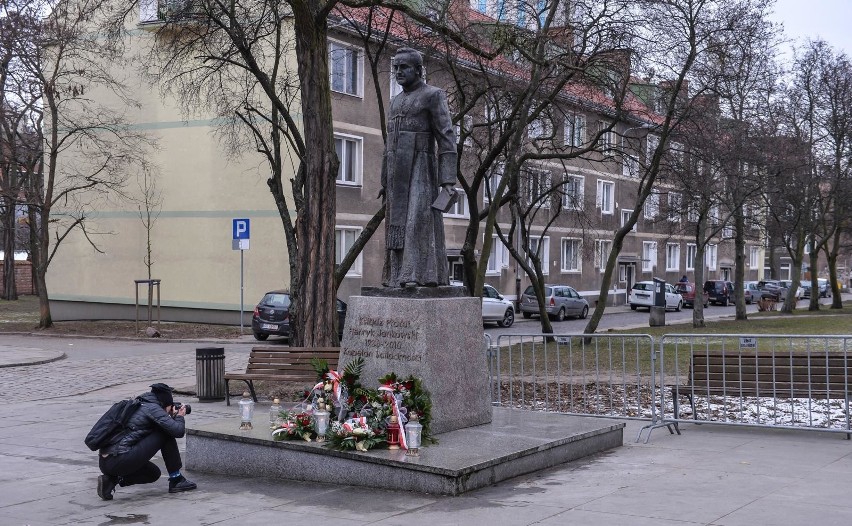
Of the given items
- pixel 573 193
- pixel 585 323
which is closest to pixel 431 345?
pixel 573 193

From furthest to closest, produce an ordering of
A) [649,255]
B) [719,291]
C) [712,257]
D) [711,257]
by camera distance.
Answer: [712,257] < [711,257] < [649,255] < [719,291]

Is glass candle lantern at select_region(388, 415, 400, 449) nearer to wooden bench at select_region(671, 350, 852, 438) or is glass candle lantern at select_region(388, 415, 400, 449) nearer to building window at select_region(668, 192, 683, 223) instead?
wooden bench at select_region(671, 350, 852, 438)

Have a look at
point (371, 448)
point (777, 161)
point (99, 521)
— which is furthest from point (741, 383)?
point (777, 161)

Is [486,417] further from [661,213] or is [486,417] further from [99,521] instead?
[661,213]

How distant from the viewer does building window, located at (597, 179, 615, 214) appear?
173 feet

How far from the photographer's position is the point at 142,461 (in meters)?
8.23

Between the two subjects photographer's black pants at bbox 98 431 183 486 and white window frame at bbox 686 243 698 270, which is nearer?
photographer's black pants at bbox 98 431 183 486

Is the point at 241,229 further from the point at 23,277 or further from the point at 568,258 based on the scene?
the point at 23,277

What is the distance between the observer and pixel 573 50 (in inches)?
761

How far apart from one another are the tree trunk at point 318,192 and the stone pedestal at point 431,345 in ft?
22.7

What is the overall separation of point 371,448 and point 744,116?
32358 millimetres

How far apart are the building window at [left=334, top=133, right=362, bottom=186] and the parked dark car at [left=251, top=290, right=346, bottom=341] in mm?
6722

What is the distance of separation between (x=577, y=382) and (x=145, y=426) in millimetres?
10115

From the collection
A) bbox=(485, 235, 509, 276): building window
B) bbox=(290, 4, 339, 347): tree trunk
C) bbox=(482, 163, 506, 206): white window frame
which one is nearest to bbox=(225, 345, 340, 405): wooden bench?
bbox=(290, 4, 339, 347): tree trunk
